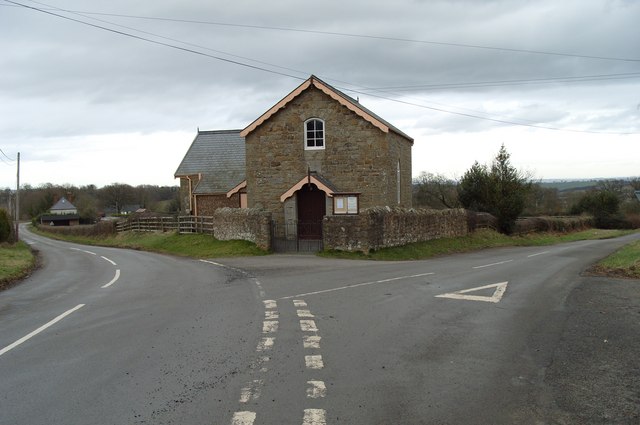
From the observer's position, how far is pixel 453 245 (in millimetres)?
27234

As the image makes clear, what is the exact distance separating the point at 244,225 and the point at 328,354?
60.0ft

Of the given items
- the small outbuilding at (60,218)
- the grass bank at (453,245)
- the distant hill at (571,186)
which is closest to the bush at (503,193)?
the grass bank at (453,245)

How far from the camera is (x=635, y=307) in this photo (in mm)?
9195

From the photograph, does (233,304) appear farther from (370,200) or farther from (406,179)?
(406,179)

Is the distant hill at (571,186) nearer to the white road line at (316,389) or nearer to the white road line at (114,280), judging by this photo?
the white road line at (114,280)

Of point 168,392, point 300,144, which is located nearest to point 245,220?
point 300,144

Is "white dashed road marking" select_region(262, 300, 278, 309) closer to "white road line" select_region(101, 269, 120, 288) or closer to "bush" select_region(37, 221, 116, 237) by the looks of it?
"white road line" select_region(101, 269, 120, 288)

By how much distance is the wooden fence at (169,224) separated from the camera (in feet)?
99.2

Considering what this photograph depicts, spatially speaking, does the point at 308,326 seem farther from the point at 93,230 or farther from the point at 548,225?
the point at 93,230

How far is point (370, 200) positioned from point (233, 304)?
1633 cm

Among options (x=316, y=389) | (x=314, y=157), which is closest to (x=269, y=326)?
(x=316, y=389)

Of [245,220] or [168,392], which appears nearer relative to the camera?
[168,392]

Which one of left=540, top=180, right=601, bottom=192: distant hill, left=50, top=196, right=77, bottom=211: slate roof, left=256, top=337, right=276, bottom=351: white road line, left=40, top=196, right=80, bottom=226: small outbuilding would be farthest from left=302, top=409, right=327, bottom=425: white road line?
left=50, top=196, right=77, bottom=211: slate roof

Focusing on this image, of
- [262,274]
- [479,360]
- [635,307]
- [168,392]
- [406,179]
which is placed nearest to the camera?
[168,392]
